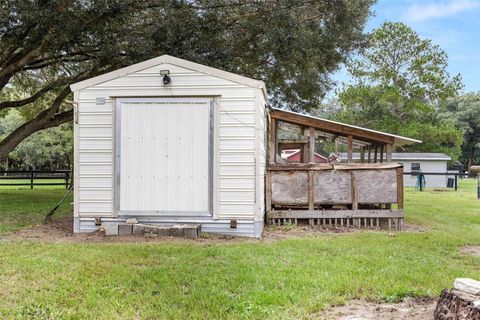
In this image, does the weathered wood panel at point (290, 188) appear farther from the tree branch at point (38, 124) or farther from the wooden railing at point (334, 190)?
the tree branch at point (38, 124)

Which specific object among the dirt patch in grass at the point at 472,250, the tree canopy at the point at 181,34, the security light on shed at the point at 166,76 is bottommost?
the dirt patch in grass at the point at 472,250

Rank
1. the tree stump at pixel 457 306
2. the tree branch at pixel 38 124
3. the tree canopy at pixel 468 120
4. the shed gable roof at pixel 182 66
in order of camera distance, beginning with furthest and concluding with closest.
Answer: the tree canopy at pixel 468 120 → the tree branch at pixel 38 124 → the shed gable roof at pixel 182 66 → the tree stump at pixel 457 306

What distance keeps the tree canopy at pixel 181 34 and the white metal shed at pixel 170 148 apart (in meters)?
2.59

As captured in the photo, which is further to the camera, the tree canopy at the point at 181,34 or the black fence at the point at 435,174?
the black fence at the point at 435,174

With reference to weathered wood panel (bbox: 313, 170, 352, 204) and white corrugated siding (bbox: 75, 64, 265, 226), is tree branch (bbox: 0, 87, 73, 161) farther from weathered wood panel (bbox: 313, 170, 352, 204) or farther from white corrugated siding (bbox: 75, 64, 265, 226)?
weathered wood panel (bbox: 313, 170, 352, 204)

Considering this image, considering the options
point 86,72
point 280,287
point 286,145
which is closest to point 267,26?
point 286,145

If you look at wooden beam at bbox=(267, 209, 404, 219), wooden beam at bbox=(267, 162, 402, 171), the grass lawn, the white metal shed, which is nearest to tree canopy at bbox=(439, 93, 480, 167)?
wooden beam at bbox=(267, 162, 402, 171)

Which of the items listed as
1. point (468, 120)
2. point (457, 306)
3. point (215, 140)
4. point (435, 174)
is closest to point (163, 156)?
point (215, 140)

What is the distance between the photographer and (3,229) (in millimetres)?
7473

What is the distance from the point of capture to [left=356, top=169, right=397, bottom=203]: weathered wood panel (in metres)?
8.21

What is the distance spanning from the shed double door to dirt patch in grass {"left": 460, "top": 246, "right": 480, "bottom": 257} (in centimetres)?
371

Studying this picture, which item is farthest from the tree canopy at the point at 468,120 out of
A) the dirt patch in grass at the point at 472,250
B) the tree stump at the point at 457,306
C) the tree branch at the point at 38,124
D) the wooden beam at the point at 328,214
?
the tree stump at the point at 457,306

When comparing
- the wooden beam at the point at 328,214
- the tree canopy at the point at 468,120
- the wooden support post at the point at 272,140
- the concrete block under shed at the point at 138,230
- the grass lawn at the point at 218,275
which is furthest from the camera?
the tree canopy at the point at 468,120

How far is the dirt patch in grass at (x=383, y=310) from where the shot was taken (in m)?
3.35
